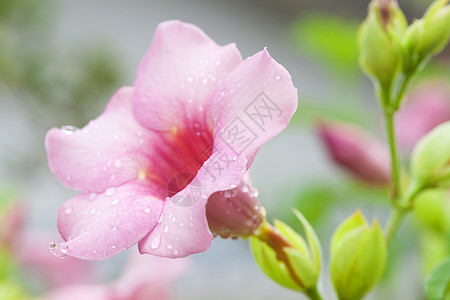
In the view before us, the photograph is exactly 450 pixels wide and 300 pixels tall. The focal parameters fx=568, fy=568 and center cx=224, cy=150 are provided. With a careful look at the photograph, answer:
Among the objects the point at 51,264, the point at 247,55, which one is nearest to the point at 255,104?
the point at 51,264

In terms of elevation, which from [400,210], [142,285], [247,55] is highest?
[400,210]

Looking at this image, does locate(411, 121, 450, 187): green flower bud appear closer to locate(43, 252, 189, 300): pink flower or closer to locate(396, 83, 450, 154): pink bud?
locate(43, 252, 189, 300): pink flower

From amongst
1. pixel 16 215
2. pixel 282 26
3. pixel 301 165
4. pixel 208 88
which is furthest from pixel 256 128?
pixel 282 26

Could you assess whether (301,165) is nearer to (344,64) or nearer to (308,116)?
(344,64)

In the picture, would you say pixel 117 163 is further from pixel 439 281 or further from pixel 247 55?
pixel 247 55

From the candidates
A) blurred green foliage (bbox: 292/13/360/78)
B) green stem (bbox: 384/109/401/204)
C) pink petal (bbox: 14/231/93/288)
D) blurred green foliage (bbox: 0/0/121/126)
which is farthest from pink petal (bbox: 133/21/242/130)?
blurred green foliage (bbox: 0/0/121/126)

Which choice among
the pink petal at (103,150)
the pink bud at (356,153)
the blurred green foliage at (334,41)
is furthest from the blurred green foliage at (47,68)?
the pink petal at (103,150)

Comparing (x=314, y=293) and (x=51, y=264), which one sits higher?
(x=314, y=293)
